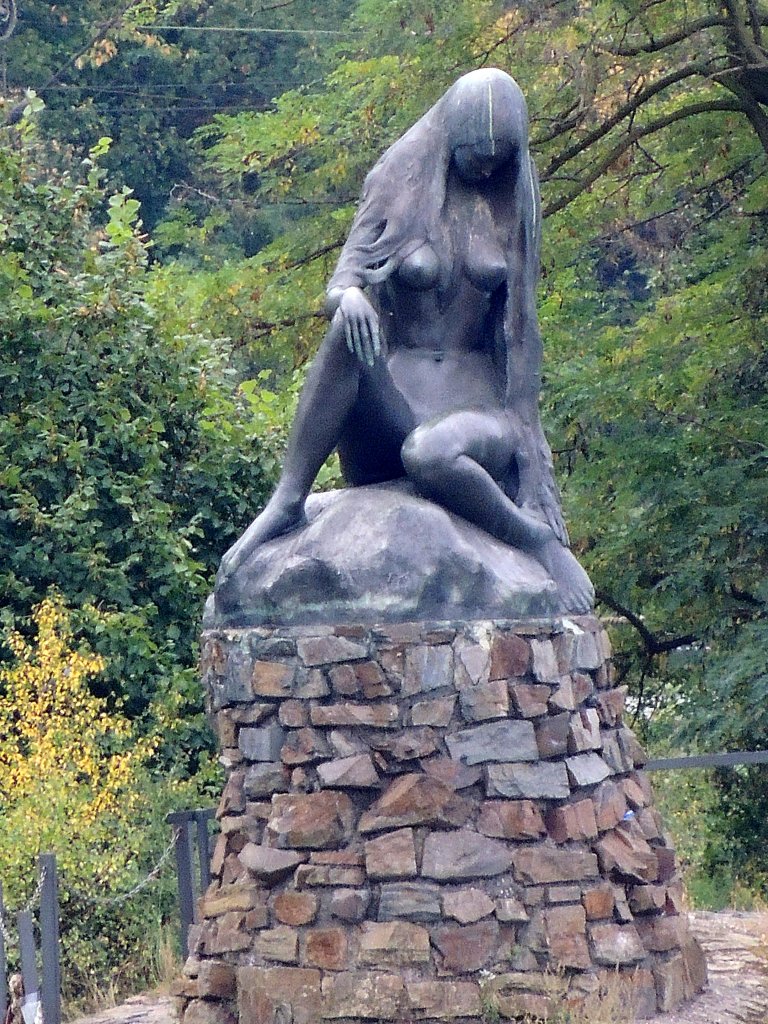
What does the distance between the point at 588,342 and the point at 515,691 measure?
6617 mm

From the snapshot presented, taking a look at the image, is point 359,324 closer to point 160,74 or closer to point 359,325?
point 359,325

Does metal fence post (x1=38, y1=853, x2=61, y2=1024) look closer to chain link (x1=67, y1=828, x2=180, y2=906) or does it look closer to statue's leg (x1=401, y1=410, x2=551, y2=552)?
chain link (x1=67, y1=828, x2=180, y2=906)

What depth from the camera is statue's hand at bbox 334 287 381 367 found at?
5.79 m

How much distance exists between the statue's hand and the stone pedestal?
0.96 metres

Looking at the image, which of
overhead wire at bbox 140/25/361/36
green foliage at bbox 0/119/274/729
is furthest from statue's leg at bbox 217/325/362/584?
overhead wire at bbox 140/25/361/36

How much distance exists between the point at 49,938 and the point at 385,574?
1926 millimetres

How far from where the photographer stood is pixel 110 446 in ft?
30.9

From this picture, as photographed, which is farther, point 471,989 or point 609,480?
point 609,480

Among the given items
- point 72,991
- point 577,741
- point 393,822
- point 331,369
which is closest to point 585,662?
point 577,741

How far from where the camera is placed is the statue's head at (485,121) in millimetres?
5965

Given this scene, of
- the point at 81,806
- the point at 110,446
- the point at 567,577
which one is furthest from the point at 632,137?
the point at 81,806

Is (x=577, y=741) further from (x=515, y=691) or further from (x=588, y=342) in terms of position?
(x=588, y=342)

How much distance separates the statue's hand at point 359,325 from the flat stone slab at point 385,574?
0.50 meters

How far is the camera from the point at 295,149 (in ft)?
38.3
